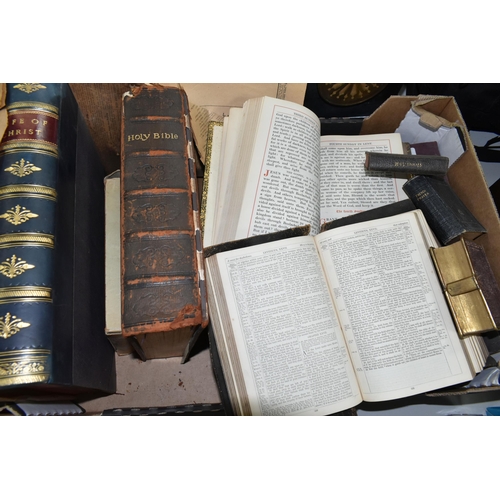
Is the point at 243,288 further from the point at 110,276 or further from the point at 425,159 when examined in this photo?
the point at 425,159

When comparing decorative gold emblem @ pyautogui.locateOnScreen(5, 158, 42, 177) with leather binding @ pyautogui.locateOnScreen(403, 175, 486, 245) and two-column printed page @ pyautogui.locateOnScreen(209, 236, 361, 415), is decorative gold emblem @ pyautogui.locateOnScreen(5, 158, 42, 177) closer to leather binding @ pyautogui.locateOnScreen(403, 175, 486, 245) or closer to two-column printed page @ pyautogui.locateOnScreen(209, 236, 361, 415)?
two-column printed page @ pyautogui.locateOnScreen(209, 236, 361, 415)

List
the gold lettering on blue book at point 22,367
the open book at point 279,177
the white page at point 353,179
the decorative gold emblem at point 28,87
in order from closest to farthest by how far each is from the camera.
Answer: the gold lettering on blue book at point 22,367 → the decorative gold emblem at point 28,87 → the open book at point 279,177 → the white page at point 353,179

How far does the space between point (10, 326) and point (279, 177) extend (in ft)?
1.80

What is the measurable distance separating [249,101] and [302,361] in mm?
567

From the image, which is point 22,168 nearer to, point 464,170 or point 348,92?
point 348,92

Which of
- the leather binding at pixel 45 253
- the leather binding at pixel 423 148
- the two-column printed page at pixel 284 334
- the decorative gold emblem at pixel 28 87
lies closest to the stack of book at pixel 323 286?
the two-column printed page at pixel 284 334

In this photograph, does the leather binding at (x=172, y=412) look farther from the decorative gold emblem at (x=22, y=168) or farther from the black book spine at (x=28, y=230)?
the decorative gold emblem at (x=22, y=168)

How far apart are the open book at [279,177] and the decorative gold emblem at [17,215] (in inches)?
12.7

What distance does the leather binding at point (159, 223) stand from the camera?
684 millimetres

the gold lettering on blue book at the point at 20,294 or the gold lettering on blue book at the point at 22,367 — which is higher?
the gold lettering on blue book at the point at 20,294

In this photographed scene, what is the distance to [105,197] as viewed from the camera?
Result: 93 cm

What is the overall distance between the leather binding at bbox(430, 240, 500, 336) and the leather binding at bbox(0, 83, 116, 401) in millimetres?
692

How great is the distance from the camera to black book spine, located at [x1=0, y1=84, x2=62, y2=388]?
60cm
